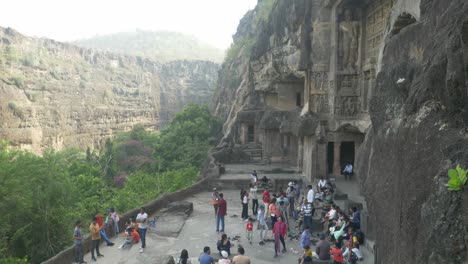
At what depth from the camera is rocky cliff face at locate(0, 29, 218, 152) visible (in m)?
56.8

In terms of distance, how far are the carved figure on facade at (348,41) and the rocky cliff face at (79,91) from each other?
48.2m

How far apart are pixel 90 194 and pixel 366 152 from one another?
879 inches

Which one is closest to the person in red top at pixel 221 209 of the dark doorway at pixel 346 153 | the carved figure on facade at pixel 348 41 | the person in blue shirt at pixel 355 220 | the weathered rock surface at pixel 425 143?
the person in blue shirt at pixel 355 220

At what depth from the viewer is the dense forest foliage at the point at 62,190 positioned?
54.4 ft

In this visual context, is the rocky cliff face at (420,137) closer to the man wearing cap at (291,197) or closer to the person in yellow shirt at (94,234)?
the man wearing cap at (291,197)

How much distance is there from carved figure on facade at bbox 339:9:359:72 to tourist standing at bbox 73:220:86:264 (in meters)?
13.7

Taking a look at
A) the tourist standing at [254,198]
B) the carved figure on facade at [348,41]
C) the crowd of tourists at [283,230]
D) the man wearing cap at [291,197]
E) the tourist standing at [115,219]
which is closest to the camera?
the crowd of tourists at [283,230]

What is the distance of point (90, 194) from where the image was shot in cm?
2786

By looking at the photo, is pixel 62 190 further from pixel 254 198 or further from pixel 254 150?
pixel 254 150

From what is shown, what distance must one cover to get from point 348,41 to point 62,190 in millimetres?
15723

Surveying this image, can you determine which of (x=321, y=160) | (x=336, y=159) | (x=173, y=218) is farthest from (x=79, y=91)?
(x=173, y=218)

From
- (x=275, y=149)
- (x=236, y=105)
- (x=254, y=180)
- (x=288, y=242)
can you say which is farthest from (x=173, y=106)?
(x=288, y=242)

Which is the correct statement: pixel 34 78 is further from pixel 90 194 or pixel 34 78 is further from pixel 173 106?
pixel 90 194

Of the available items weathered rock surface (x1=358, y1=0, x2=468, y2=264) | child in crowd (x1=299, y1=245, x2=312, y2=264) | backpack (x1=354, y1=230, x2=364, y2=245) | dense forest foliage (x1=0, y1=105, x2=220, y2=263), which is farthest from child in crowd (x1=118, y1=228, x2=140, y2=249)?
weathered rock surface (x1=358, y1=0, x2=468, y2=264)
